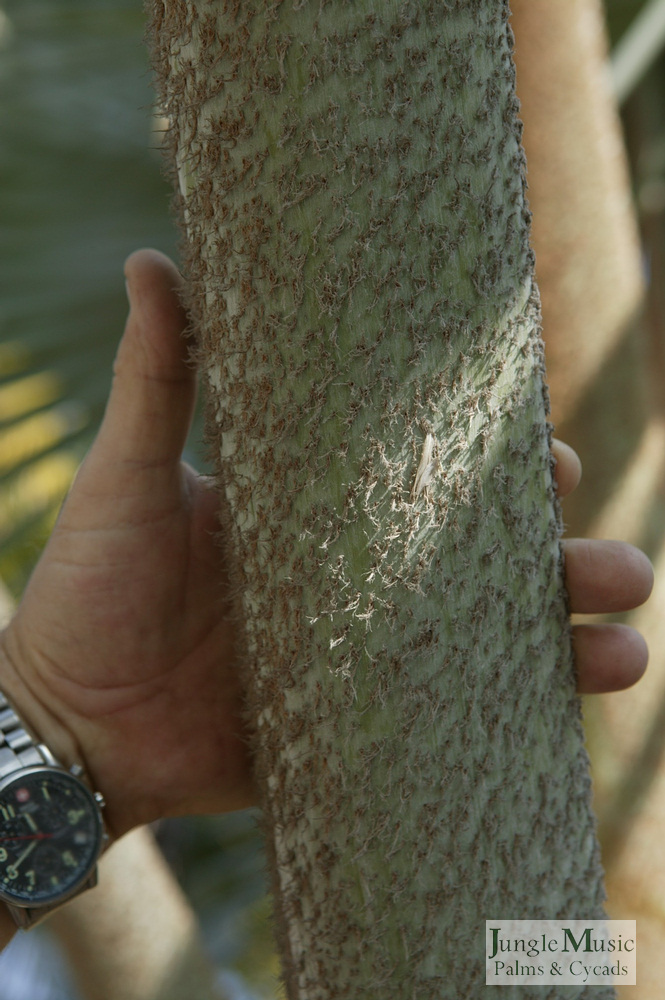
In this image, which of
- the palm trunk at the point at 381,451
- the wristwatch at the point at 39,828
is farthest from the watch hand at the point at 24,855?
the palm trunk at the point at 381,451

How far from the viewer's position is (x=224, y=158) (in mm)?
331

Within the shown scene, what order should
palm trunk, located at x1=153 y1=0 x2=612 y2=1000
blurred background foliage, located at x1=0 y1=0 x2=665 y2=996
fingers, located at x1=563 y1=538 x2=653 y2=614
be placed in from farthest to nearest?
blurred background foliage, located at x1=0 y1=0 x2=665 y2=996 < fingers, located at x1=563 y1=538 x2=653 y2=614 < palm trunk, located at x1=153 y1=0 x2=612 y2=1000

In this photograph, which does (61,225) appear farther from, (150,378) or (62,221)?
(150,378)

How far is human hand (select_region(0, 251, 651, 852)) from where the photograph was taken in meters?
0.61

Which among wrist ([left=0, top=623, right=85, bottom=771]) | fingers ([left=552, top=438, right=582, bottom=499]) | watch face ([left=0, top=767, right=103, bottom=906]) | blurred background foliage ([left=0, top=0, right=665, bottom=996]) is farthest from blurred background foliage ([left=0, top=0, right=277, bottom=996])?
fingers ([left=552, top=438, right=582, bottom=499])

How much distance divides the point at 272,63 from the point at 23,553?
1147 millimetres

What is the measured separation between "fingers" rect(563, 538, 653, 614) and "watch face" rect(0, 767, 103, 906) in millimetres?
369

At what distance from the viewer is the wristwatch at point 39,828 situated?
55 cm

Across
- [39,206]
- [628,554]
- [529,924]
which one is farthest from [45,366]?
[529,924]

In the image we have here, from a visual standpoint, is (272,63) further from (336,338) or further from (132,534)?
(132,534)

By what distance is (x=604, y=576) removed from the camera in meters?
0.49

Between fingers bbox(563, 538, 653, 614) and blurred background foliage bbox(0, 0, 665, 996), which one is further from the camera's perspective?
blurred background foliage bbox(0, 0, 665, 996)

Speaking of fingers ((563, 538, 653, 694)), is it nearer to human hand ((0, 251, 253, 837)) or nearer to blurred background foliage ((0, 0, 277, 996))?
human hand ((0, 251, 253, 837))

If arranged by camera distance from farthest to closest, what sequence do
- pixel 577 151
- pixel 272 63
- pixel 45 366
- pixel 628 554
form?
Result: pixel 45 366
pixel 577 151
pixel 628 554
pixel 272 63
